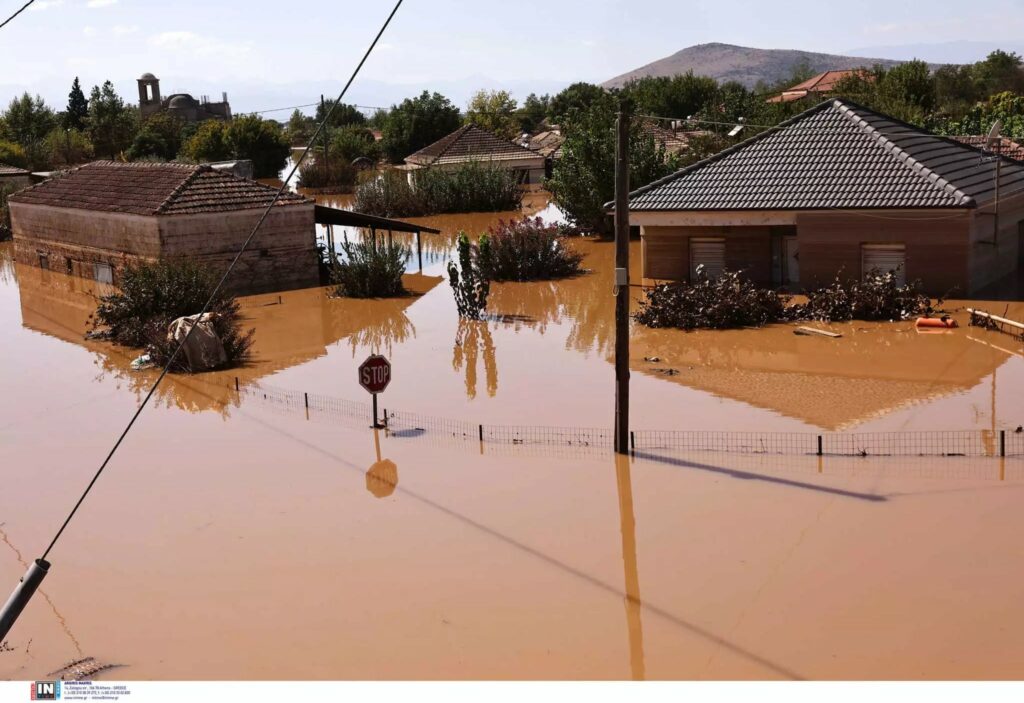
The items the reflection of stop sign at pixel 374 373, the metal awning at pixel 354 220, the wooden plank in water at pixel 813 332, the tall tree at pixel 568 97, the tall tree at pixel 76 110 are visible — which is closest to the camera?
the reflection of stop sign at pixel 374 373

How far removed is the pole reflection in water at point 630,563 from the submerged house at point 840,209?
1275cm

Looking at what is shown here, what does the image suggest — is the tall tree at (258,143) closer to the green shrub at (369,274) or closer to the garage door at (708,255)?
the green shrub at (369,274)

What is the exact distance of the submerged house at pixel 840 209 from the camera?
25.5m

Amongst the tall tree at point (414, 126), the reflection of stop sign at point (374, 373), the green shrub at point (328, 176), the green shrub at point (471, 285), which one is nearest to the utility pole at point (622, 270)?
the reflection of stop sign at point (374, 373)

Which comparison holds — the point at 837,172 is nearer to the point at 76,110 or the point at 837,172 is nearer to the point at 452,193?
the point at 452,193

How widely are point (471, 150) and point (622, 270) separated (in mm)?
47118

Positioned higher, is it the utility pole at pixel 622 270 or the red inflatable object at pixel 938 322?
the utility pole at pixel 622 270

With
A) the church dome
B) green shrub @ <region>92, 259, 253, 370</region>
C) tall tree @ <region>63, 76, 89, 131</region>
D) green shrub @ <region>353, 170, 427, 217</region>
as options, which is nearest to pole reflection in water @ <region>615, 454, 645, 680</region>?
green shrub @ <region>92, 259, 253, 370</region>

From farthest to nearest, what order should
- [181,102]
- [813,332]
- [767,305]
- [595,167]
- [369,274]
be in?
[181,102] < [595,167] < [369,274] < [767,305] < [813,332]

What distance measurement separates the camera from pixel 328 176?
6606cm

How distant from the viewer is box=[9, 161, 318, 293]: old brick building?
98.4 feet

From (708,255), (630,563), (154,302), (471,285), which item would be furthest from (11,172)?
(630,563)

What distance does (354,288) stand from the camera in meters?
30.2

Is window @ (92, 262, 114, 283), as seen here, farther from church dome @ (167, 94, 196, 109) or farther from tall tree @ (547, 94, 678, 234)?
church dome @ (167, 94, 196, 109)
